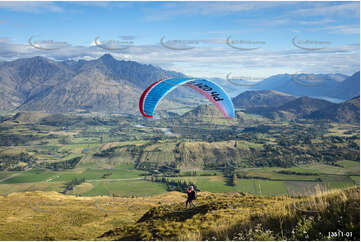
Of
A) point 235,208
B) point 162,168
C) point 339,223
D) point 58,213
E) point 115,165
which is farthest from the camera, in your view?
point 115,165

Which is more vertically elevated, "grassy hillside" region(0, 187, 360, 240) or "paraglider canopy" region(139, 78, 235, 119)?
"paraglider canopy" region(139, 78, 235, 119)

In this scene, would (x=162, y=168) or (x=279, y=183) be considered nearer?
(x=279, y=183)

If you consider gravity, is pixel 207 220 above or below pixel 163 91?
below

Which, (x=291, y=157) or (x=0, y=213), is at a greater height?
(x=0, y=213)

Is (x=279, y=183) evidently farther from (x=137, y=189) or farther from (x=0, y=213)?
(x=0, y=213)

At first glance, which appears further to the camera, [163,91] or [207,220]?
[163,91]

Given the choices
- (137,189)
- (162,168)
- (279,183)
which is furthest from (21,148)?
(279,183)

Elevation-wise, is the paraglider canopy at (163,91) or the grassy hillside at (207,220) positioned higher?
the paraglider canopy at (163,91)

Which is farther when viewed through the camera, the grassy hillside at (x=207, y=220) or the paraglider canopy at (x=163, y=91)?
the paraglider canopy at (x=163, y=91)
